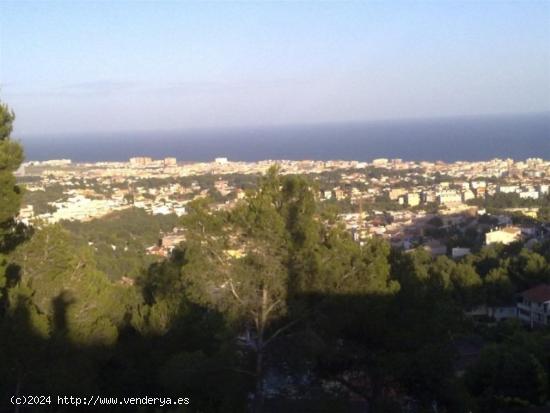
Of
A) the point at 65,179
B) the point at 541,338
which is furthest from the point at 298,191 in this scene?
the point at 65,179

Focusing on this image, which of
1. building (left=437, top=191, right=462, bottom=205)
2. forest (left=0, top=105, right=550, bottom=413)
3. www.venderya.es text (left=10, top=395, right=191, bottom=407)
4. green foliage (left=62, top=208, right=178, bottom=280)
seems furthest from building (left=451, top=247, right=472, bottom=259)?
www.venderya.es text (left=10, top=395, right=191, bottom=407)

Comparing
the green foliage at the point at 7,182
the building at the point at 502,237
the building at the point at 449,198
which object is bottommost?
the building at the point at 502,237

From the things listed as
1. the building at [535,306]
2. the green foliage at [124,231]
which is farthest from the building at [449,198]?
the building at [535,306]

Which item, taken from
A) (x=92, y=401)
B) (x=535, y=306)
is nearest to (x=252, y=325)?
(x=92, y=401)

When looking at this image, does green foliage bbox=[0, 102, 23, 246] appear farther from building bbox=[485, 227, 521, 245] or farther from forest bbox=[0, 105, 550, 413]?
building bbox=[485, 227, 521, 245]

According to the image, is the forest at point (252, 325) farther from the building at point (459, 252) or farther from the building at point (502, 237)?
the building at point (502, 237)

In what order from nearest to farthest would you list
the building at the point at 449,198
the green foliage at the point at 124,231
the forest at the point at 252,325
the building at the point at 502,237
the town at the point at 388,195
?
the forest at the point at 252,325
the green foliage at the point at 124,231
the building at the point at 502,237
the town at the point at 388,195
the building at the point at 449,198
